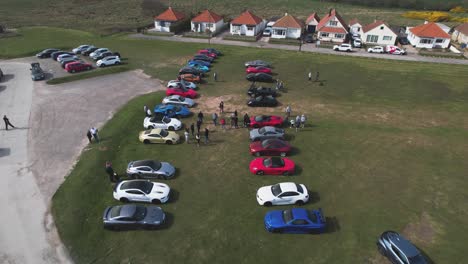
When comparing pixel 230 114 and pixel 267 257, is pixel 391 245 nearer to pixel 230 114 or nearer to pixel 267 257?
pixel 267 257

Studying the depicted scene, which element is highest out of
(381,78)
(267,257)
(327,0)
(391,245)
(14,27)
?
(327,0)

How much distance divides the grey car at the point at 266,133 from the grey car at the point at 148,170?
900 centimetres

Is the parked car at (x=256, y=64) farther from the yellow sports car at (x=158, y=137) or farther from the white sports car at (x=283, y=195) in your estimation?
the white sports car at (x=283, y=195)

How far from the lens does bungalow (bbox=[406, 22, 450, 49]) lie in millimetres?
64188

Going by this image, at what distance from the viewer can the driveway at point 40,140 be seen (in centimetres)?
1959

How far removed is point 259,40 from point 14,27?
60.8m

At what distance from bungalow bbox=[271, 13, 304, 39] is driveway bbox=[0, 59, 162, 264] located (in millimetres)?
35479

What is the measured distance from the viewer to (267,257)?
60.8 feet

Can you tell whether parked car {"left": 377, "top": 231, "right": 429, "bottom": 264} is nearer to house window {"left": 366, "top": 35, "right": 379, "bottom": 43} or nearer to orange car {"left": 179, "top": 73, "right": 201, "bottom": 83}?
orange car {"left": 179, "top": 73, "right": 201, "bottom": 83}

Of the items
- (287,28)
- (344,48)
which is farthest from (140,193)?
(287,28)

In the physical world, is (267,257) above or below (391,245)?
below

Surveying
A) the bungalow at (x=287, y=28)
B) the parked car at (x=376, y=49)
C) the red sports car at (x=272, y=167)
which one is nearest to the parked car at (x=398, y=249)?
the red sports car at (x=272, y=167)

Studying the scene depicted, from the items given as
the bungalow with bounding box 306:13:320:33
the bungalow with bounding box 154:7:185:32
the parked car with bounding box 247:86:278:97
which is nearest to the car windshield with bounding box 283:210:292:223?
the parked car with bounding box 247:86:278:97

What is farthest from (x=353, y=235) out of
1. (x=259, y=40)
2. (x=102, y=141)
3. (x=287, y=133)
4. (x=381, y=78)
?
(x=259, y=40)
